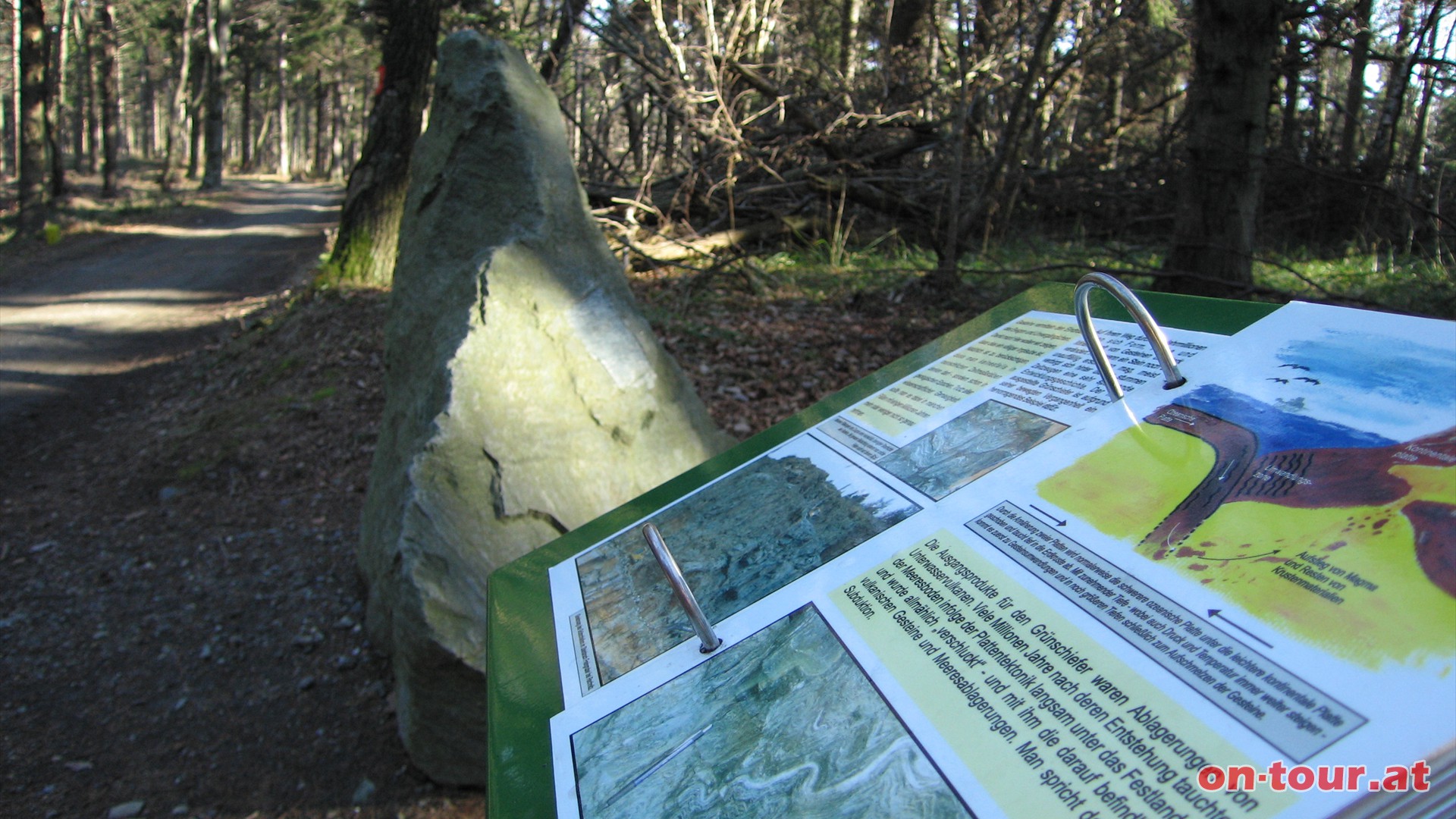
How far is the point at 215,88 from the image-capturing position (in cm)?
2752

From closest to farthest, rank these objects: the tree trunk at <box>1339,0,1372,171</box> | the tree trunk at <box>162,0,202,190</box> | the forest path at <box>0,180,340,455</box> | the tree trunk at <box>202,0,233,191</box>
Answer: the tree trunk at <box>1339,0,1372,171</box>, the forest path at <box>0,180,340,455</box>, the tree trunk at <box>202,0,233,191</box>, the tree trunk at <box>162,0,202,190</box>

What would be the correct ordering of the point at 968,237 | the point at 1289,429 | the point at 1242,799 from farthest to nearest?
the point at 968,237 → the point at 1289,429 → the point at 1242,799

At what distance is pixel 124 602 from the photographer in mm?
3852

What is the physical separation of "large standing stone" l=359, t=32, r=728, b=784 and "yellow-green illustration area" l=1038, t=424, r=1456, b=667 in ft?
6.84

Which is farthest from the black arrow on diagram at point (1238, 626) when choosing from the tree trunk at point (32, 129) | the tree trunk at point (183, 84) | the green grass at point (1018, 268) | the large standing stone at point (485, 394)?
the tree trunk at point (183, 84)

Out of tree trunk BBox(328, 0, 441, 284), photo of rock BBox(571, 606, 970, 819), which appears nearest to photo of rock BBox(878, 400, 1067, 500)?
photo of rock BBox(571, 606, 970, 819)

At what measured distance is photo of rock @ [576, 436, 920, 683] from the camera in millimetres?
1356

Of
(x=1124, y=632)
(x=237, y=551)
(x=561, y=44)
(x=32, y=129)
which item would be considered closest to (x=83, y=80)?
(x=32, y=129)

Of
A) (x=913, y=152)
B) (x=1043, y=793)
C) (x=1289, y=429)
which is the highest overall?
(x=913, y=152)

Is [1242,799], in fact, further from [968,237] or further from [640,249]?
[968,237]

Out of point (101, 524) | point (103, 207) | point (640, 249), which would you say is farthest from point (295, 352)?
point (103, 207)

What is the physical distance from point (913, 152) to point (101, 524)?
306 inches

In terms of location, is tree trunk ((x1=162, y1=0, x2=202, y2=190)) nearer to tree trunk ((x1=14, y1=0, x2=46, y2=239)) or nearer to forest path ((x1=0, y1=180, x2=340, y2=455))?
forest path ((x1=0, y1=180, x2=340, y2=455))

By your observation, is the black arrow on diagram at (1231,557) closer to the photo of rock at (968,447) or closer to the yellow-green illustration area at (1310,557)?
the yellow-green illustration area at (1310,557)
